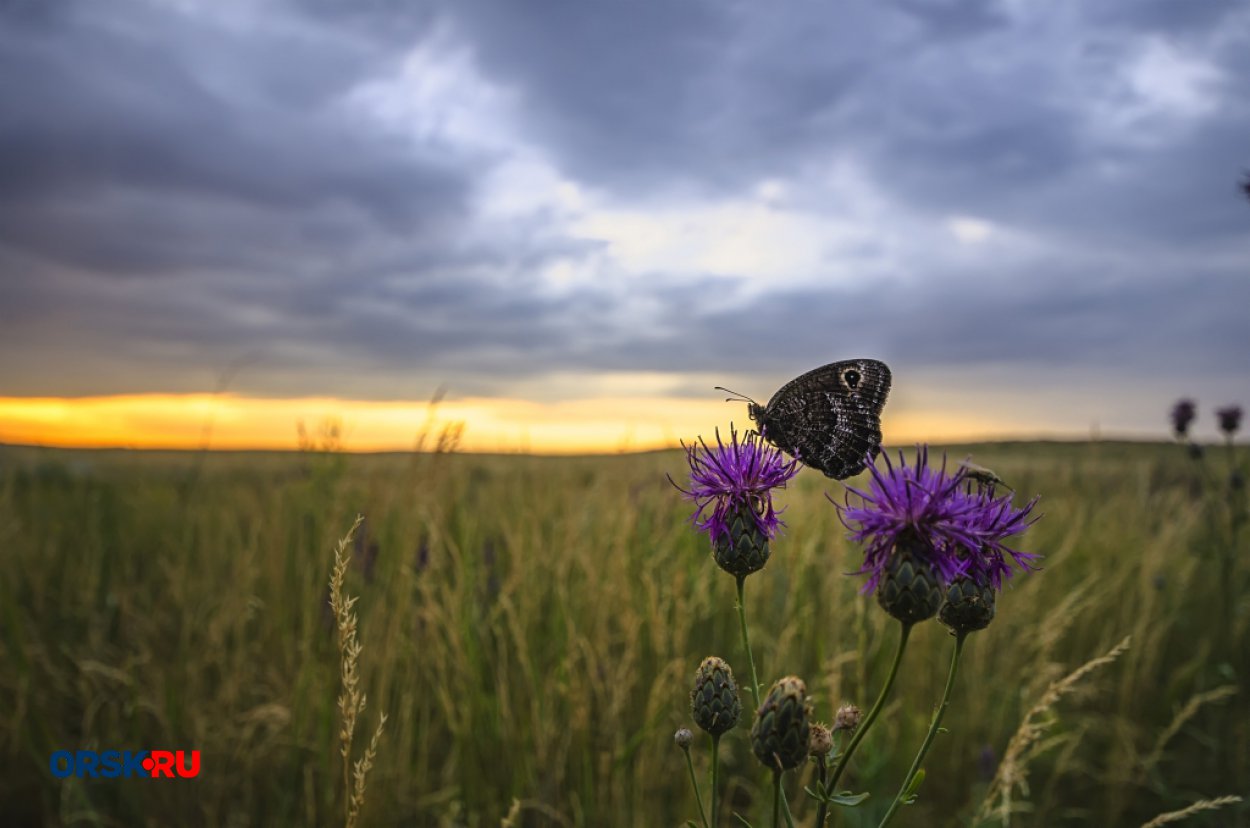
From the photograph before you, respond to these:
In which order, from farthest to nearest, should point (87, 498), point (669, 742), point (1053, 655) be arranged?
1. point (87, 498)
2. point (1053, 655)
3. point (669, 742)

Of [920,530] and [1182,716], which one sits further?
[1182,716]

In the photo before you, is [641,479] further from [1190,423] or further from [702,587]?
[1190,423]

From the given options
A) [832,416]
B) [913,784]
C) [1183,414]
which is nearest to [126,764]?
[832,416]

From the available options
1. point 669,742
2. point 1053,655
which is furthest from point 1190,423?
point 669,742

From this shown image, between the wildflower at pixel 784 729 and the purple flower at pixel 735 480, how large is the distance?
0.39 metres

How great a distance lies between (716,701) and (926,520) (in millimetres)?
569

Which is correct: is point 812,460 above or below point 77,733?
above

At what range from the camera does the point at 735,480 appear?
1744mm

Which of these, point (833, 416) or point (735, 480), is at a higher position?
point (833, 416)

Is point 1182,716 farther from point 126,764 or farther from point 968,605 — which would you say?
point 126,764

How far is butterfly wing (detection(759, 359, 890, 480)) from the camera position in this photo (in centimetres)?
199

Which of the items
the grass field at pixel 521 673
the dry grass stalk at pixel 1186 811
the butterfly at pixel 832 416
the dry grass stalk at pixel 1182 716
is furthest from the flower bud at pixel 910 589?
the dry grass stalk at pixel 1182 716

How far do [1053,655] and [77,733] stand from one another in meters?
5.88

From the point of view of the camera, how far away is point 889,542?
142cm
